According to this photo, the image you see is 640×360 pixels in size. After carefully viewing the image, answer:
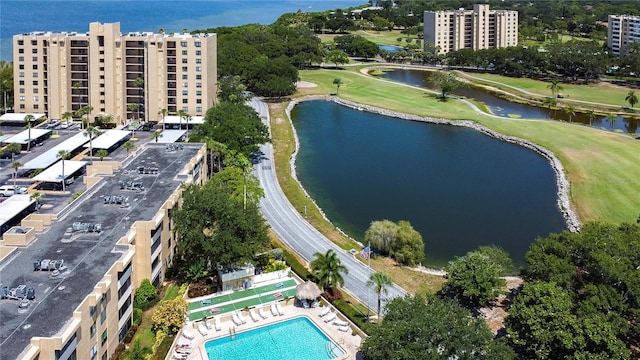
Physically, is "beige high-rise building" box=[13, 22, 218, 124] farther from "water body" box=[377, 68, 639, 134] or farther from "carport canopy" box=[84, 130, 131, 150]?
"water body" box=[377, 68, 639, 134]

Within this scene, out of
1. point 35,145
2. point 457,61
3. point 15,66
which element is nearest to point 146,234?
point 35,145

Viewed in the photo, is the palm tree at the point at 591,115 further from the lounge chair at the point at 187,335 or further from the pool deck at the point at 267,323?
the lounge chair at the point at 187,335

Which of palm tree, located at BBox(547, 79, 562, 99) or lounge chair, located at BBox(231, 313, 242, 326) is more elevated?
palm tree, located at BBox(547, 79, 562, 99)

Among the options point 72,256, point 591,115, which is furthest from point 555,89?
point 72,256

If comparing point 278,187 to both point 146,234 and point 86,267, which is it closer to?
point 146,234

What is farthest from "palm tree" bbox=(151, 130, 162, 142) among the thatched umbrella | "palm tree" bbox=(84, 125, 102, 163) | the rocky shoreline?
the thatched umbrella

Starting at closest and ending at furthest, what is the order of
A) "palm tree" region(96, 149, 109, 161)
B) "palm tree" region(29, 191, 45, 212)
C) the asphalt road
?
1. the asphalt road
2. "palm tree" region(29, 191, 45, 212)
3. "palm tree" region(96, 149, 109, 161)

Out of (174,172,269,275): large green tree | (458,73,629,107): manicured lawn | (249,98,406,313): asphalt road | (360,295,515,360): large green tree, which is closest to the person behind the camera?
(360,295,515,360): large green tree
